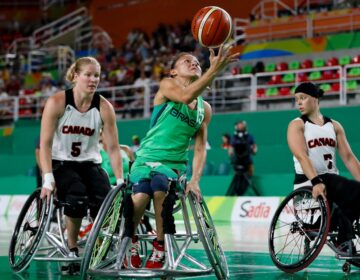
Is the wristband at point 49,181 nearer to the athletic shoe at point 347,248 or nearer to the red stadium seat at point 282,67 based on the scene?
the athletic shoe at point 347,248

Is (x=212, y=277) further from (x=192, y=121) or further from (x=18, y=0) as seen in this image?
A: (x=18, y=0)

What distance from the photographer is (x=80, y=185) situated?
26.2 ft

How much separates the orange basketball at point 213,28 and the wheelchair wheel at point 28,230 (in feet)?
6.32

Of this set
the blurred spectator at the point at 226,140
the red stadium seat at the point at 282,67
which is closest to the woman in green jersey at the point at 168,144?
the blurred spectator at the point at 226,140

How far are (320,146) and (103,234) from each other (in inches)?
102

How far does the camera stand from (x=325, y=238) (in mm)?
7652

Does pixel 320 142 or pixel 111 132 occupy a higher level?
pixel 111 132

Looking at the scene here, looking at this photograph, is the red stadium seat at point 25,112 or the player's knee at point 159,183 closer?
the player's knee at point 159,183

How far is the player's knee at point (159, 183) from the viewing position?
22.2 ft

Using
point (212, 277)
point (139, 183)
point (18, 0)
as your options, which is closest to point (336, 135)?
point (212, 277)

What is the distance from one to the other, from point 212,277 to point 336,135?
1881 millimetres

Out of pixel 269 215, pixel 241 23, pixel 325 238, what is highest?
pixel 241 23

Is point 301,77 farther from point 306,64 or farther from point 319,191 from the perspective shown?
point 319,191

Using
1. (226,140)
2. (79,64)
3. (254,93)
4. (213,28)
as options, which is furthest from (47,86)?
(213,28)
